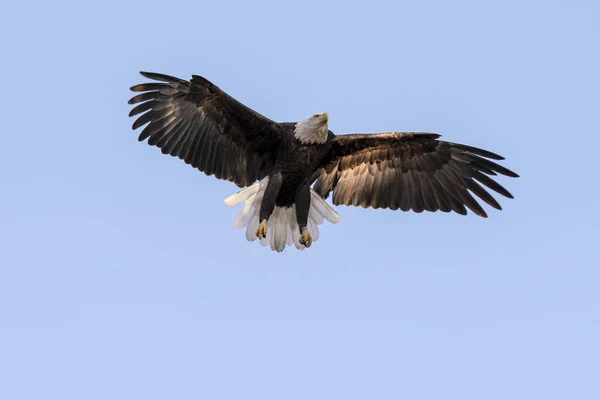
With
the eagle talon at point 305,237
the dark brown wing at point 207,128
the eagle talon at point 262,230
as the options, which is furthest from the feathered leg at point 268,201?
the eagle talon at point 305,237

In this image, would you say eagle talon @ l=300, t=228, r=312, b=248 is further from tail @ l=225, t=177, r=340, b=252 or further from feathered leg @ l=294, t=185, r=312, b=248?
tail @ l=225, t=177, r=340, b=252

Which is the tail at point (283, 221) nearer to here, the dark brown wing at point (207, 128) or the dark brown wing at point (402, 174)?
the dark brown wing at point (402, 174)

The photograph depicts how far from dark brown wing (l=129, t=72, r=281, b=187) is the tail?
39 cm

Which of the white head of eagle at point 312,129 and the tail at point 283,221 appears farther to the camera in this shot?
the tail at point 283,221

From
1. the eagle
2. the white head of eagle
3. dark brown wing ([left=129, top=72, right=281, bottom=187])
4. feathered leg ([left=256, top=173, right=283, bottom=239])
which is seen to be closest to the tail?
the eagle

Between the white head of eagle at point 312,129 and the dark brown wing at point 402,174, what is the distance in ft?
2.27

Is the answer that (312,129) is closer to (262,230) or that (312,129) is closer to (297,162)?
(297,162)

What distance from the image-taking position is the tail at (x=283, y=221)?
43.2ft

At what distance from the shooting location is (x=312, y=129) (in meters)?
12.5

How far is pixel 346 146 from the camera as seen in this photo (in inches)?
523

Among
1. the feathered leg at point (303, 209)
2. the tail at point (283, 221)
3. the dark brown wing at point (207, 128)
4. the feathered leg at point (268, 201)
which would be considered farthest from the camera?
the tail at point (283, 221)

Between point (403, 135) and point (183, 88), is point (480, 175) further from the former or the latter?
point (183, 88)

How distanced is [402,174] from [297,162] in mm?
1504

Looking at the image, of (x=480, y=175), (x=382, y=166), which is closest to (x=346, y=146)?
(x=382, y=166)
